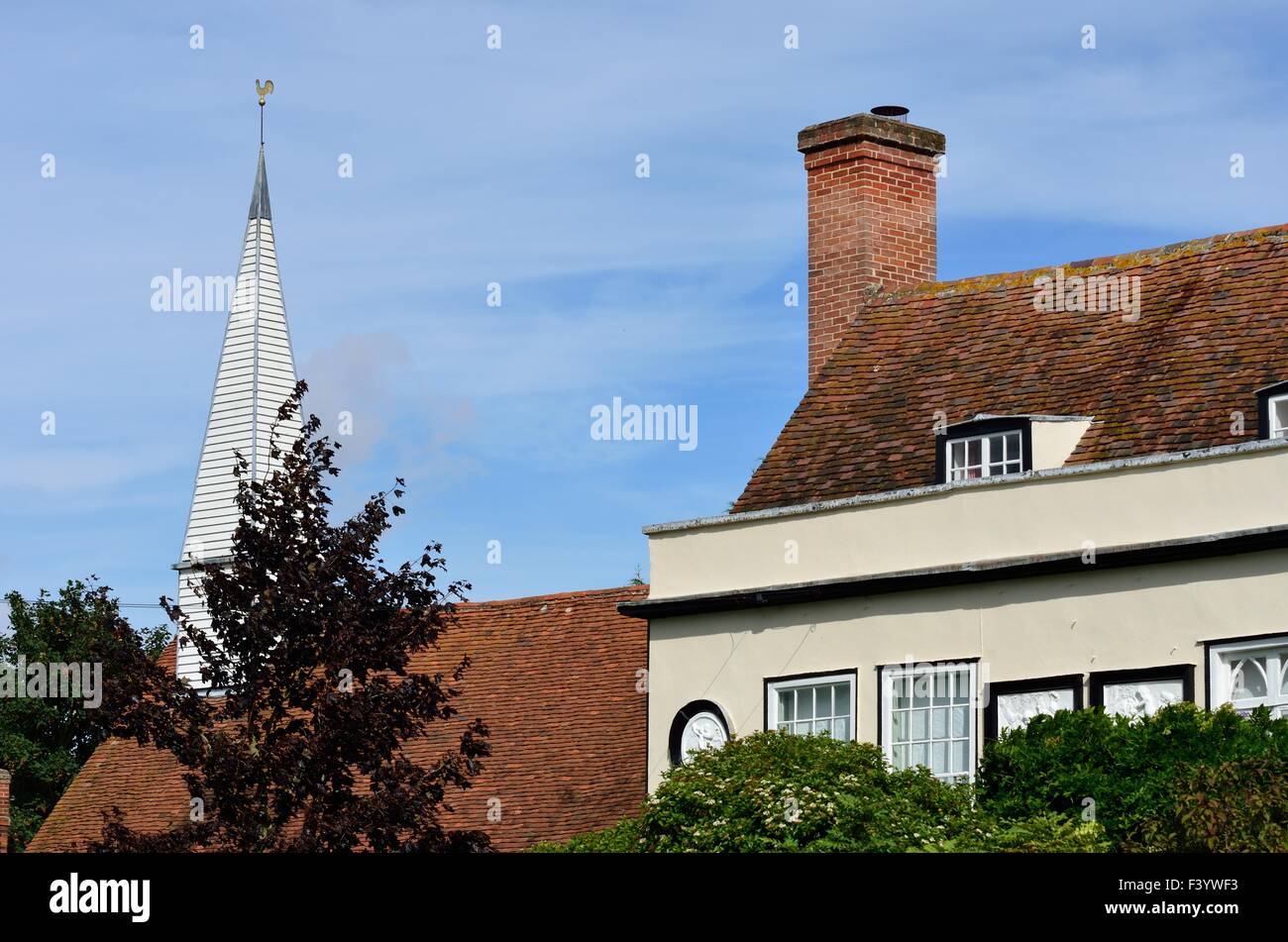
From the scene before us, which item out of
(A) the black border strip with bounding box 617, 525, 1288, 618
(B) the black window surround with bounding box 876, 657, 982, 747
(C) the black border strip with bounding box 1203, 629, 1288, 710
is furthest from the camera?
(B) the black window surround with bounding box 876, 657, 982, 747

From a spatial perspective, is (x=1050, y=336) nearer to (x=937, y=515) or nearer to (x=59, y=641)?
(x=937, y=515)

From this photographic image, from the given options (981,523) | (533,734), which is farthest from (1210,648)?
(533,734)

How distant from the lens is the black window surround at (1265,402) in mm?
20922

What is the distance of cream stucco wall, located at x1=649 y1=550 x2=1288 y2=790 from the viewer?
1989cm

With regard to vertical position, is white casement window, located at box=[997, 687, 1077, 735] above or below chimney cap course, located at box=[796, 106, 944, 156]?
below

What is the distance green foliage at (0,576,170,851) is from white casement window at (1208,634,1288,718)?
3352 cm

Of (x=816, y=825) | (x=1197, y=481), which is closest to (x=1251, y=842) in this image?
(x=816, y=825)

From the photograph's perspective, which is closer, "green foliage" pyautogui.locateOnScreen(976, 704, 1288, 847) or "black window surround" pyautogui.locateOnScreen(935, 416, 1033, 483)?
"green foliage" pyautogui.locateOnScreen(976, 704, 1288, 847)

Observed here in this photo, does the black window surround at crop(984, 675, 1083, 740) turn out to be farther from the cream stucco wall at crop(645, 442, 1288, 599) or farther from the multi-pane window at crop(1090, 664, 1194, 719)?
the cream stucco wall at crop(645, 442, 1288, 599)

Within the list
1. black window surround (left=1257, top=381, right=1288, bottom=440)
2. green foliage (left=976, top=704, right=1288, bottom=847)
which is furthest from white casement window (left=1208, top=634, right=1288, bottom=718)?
black window surround (left=1257, top=381, right=1288, bottom=440)

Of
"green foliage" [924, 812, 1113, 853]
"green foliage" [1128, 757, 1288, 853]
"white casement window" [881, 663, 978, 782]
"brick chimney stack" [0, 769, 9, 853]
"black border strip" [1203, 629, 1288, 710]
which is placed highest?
"black border strip" [1203, 629, 1288, 710]

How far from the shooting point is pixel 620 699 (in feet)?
102

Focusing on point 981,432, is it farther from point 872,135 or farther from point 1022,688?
point 872,135

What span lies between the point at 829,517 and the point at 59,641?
31.3 metres
